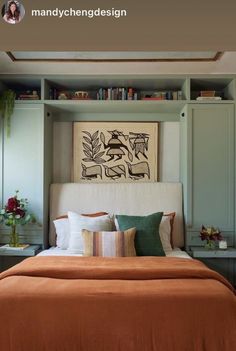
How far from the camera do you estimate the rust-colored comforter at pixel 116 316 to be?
1.97 meters

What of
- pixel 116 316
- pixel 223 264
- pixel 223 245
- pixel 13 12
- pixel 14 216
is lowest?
pixel 223 264

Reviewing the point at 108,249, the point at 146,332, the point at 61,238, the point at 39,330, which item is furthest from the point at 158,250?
the point at 39,330

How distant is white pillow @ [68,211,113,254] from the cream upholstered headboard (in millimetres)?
322

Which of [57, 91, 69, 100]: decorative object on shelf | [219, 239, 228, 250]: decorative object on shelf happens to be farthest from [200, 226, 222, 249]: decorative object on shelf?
[57, 91, 69, 100]: decorative object on shelf

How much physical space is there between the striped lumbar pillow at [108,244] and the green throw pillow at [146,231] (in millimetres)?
125

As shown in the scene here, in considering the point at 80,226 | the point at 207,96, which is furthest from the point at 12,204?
the point at 207,96

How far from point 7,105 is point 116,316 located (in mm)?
2762

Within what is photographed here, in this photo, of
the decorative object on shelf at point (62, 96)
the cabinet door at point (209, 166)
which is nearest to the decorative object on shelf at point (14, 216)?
the decorative object on shelf at point (62, 96)

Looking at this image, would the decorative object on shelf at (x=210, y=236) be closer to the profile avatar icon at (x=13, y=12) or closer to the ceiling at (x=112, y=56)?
the ceiling at (x=112, y=56)

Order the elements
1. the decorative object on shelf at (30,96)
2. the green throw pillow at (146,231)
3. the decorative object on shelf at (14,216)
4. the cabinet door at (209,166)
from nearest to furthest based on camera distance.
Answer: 1. the green throw pillow at (146,231)
2. the decorative object on shelf at (14,216)
3. the cabinet door at (209,166)
4. the decorative object on shelf at (30,96)

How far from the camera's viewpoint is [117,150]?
4230 mm

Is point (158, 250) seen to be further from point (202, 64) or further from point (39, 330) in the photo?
Answer: point (202, 64)

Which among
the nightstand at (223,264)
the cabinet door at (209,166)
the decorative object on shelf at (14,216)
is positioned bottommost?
the nightstand at (223,264)

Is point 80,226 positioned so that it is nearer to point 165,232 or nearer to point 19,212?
point 19,212
